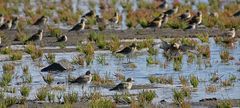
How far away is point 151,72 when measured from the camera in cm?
2189

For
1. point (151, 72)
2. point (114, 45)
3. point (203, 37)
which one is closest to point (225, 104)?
point (151, 72)

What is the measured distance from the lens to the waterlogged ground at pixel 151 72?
17.8 m

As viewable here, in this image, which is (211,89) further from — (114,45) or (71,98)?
(114,45)

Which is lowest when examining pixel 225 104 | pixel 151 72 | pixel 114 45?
pixel 225 104

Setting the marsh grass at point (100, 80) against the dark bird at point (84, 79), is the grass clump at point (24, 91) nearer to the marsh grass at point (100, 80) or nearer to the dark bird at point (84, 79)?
the dark bird at point (84, 79)

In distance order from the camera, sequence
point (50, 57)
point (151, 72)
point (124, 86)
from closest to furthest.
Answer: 1. point (124, 86)
2. point (151, 72)
3. point (50, 57)

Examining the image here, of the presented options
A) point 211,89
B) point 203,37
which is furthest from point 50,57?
point 211,89

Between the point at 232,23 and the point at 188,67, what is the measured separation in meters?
12.2

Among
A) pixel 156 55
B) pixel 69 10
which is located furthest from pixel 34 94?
pixel 69 10

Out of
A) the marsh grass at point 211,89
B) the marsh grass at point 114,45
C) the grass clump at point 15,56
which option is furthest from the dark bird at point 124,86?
the marsh grass at point 114,45

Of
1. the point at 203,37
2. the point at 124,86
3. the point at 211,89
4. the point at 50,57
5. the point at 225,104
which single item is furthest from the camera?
the point at 203,37

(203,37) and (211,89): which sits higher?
(203,37)

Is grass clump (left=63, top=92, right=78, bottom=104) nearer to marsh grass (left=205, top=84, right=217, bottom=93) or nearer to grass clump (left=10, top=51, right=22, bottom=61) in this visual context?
marsh grass (left=205, top=84, right=217, bottom=93)

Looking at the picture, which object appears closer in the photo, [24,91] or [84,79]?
[24,91]
